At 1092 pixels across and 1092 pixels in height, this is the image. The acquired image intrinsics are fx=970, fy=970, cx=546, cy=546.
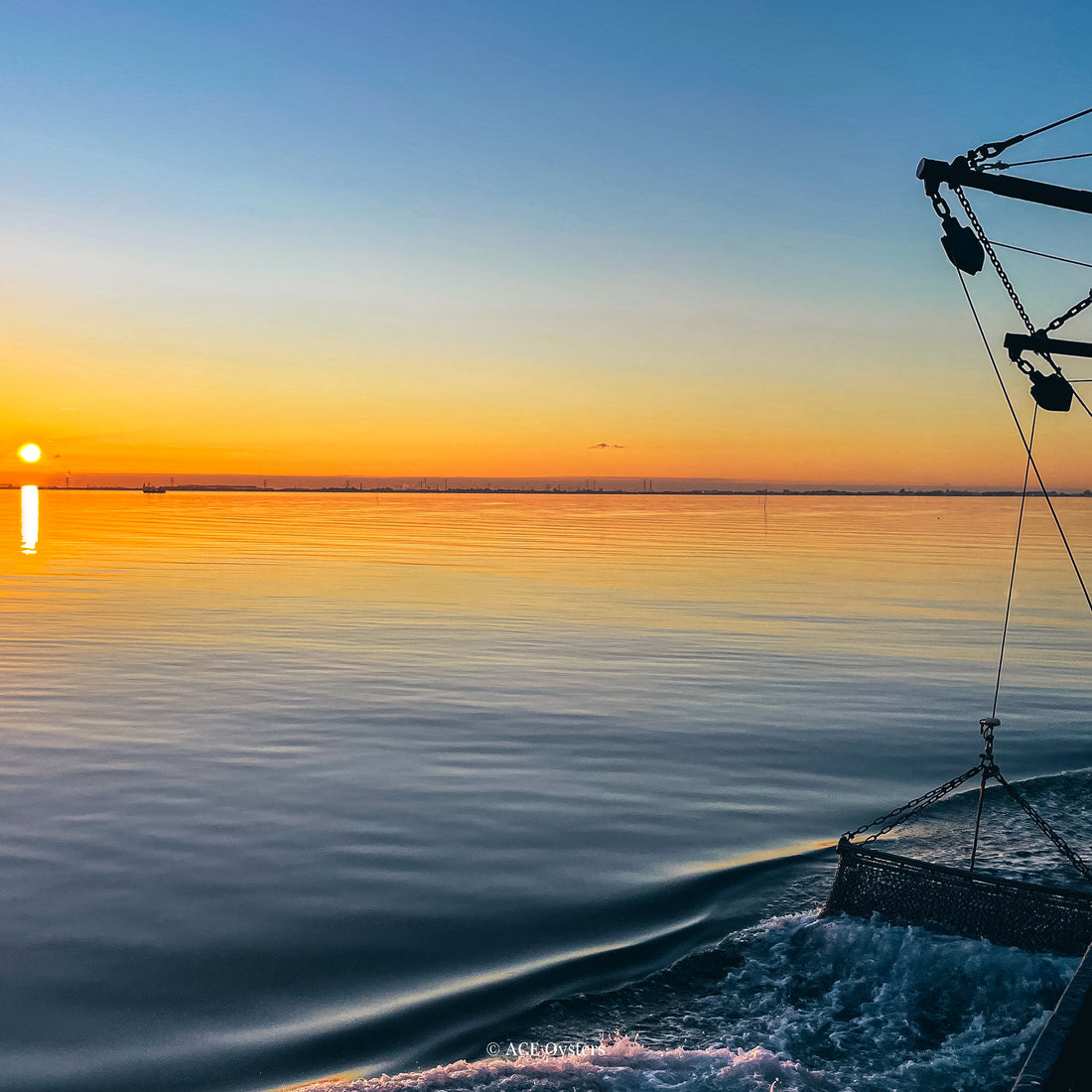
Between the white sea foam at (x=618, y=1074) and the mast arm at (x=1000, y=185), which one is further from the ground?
the mast arm at (x=1000, y=185)

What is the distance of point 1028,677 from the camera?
89.1ft

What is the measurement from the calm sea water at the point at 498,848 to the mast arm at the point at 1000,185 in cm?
934

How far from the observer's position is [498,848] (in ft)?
44.5

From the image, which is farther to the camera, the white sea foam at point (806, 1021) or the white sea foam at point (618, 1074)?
the white sea foam at point (806, 1021)

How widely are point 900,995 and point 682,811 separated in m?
5.84

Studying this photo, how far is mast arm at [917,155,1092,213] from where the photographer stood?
47.0ft

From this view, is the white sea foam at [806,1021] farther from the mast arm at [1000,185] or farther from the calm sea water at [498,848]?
the mast arm at [1000,185]

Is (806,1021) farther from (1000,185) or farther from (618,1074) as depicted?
(1000,185)

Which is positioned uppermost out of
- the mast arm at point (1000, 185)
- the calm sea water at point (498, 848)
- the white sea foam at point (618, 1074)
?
the mast arm at point (1000, 185)

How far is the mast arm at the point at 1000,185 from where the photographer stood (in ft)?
47.0

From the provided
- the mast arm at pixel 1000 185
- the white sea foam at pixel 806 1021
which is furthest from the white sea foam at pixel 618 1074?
the mast arm at pixel 1000 185

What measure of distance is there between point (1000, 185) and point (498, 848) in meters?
12.1

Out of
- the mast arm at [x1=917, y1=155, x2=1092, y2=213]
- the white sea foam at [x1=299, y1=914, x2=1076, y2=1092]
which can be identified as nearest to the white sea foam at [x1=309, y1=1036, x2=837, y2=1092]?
the white sea foam at [x1=299, y1=914, x2=1076, y2=1092]

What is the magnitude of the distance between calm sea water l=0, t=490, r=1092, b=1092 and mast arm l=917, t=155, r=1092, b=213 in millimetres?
9342
